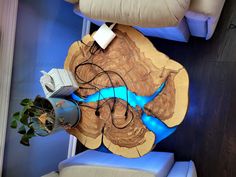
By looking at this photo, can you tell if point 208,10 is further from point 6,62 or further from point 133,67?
point 6,62

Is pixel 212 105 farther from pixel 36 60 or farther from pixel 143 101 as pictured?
pixel 36 60

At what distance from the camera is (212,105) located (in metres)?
1.80

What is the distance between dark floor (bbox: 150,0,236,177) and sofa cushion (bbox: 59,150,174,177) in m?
0.18

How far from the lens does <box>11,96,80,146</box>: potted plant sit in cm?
141

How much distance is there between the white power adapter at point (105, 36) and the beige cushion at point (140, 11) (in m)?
0.06

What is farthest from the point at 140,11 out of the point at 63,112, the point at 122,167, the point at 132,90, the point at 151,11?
the point at 122,167

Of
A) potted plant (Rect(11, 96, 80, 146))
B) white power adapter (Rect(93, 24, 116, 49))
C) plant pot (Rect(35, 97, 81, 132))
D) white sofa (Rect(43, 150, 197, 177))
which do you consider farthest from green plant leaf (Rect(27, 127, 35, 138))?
white power adapter (Rect(93, 24, 116, 49))

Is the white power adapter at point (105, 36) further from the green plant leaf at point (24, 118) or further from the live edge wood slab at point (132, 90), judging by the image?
the green plant leaf at point (24, 118)

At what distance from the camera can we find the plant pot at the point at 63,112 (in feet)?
4.61

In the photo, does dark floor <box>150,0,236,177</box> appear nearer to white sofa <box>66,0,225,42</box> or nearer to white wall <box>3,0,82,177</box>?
white sofa <box>66,0,225,42</box>

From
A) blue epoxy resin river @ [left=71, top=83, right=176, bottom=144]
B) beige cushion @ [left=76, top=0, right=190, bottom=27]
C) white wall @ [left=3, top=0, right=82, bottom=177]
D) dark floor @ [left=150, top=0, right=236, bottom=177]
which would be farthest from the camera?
white wall @ [left=3, top=0, right=82, bottom=177]

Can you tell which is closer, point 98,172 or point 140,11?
point 140,11

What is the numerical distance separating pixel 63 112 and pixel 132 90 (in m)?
0.34

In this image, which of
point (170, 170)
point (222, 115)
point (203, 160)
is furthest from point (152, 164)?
point (222, 115)
